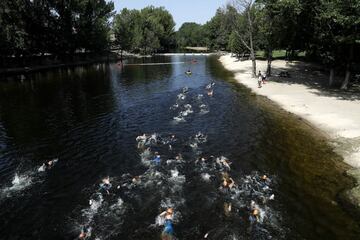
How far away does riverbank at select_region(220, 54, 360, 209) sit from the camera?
100 ft

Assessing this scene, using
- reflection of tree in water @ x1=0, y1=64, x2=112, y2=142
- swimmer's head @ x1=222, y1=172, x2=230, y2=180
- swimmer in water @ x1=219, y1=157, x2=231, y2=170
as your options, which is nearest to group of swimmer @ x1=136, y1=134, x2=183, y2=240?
swimmer in water @ x1=219, y1=157, x2=231, y2=170

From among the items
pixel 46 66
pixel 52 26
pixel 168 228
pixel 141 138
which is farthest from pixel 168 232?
pixel 52 26

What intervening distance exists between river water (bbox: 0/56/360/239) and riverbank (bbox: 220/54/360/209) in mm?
1301

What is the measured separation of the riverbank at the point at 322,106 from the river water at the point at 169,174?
1.30 metres

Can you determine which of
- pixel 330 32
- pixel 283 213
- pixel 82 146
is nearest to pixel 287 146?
pixel 283 213

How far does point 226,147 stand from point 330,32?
2853 cm

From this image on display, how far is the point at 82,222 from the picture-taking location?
20.8 metres

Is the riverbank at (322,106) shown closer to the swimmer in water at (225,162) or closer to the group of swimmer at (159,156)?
the swimmer in water at (225,162)

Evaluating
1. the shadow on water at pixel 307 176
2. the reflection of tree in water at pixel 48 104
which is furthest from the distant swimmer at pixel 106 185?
the reflection of tree in water at pixel 48 104

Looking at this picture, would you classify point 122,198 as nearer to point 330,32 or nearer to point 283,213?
point 283,213

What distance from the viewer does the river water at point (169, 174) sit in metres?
20.4

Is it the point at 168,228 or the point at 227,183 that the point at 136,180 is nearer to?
the point at 227,183

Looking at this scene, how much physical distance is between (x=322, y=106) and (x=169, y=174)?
2733 cm

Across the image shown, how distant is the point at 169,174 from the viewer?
26.8 m
